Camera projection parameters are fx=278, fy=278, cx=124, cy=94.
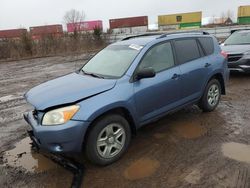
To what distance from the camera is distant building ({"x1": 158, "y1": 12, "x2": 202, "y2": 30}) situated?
65.3 m

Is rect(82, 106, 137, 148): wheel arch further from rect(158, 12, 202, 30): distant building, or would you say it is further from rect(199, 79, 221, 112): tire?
rect(158, 12, 202, 30): distant building

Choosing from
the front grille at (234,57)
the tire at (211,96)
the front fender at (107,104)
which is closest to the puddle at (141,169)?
the front fender at (107,104)

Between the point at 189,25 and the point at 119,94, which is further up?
the point at 189,25

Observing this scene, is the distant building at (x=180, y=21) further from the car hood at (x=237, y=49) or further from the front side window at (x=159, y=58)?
the front side window at (x=159, y=58)

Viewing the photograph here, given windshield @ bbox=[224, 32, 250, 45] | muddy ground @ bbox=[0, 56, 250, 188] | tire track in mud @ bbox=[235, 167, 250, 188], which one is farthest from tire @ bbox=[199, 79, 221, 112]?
windshield @ bbox=[224, 32, 250, 45]

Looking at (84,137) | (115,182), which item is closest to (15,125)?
(84,137)

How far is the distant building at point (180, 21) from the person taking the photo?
6527 cm

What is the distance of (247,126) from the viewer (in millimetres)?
5230

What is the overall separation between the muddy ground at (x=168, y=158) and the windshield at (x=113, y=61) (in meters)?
1.27

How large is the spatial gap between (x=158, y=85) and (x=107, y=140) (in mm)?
1275

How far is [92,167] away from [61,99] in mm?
1098

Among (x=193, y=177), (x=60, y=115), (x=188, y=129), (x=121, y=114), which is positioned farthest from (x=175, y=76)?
(x=60, y=115)

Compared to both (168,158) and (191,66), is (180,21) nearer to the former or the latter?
(191,66)

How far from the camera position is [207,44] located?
598cm
